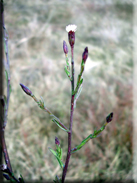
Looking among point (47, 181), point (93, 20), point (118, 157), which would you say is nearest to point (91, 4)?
point (93, 20)

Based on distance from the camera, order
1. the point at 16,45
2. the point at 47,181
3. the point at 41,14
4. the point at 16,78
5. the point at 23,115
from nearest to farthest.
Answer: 1. the point at 47,181
2. the point at 23,115
3. the point at 16,78
4. the point at 16,45
5. the point at 41,14

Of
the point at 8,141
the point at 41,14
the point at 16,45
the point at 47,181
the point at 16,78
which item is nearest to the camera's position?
the point at 47,181

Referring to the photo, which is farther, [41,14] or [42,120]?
[41,14]

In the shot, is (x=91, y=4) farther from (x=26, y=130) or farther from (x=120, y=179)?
(x=120, y=179)

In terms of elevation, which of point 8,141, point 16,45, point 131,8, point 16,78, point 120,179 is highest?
point 131,8

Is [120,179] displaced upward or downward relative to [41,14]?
downward

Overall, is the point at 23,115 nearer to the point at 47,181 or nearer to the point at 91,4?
the point at 47,181
